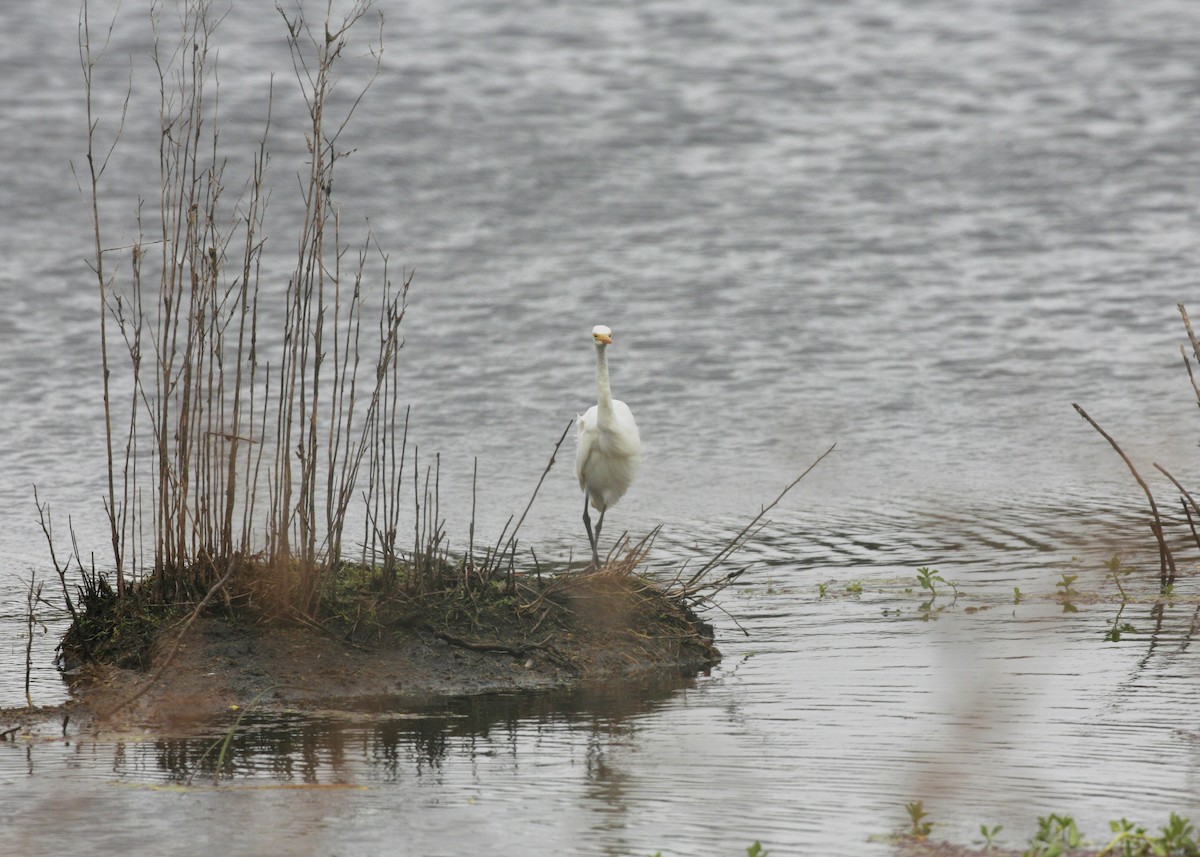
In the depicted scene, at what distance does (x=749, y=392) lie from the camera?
552 inches

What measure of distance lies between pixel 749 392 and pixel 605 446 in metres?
5.93

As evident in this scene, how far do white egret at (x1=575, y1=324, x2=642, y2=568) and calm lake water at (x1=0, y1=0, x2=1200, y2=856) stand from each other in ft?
2.84

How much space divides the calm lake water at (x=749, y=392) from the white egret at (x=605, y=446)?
865 mm

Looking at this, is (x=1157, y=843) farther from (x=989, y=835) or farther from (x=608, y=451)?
(x=608, y=451)

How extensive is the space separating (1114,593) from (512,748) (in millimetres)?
3457

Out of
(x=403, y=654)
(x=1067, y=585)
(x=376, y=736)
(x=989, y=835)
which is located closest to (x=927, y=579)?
(x=1067, y=585)

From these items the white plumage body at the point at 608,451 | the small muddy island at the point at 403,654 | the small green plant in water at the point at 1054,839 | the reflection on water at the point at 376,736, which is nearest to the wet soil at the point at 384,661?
the small muddy island at the point at 403,654

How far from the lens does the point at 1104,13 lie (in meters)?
23.3

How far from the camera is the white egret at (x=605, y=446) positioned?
813 centimetres

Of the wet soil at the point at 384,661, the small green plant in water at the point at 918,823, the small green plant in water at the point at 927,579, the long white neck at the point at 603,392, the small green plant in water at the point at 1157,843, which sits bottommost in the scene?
the small green plant in water at the point at 927,579

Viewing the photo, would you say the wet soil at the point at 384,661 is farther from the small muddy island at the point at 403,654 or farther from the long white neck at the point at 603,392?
the long white neck at the point at 603,392

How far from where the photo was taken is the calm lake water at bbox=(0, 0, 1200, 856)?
4426 millimetres

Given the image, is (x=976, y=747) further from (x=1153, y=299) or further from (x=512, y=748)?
(x=1153, y=299)

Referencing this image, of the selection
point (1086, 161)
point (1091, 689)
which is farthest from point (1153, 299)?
point (1091, 689)
